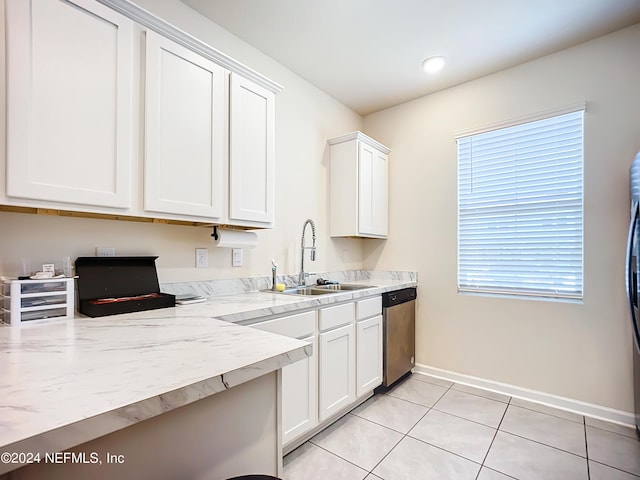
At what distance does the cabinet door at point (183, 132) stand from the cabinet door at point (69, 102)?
0.10 meters

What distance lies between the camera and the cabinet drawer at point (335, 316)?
6.63ft

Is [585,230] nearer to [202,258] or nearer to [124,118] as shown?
Result: [202,258]

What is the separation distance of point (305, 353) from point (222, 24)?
7.49 ft

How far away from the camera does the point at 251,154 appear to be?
1.98 metres

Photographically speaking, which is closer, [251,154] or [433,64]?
[251,154]

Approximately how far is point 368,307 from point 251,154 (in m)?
1.40

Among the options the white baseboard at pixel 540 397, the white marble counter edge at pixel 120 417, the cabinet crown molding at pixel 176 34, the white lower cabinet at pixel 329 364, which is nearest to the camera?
the white marble counter edge at pixel 120 417

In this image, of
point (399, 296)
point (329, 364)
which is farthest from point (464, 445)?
point (399, 296)

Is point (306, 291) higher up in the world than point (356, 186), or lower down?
lower down

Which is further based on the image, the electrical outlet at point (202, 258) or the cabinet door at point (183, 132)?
the electrical outlet at point (202, 258)

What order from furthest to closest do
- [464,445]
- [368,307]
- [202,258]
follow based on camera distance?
[368,307] → [202,258] → [464,445]

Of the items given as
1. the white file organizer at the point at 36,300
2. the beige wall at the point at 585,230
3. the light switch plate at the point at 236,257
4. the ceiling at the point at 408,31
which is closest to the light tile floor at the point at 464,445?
the beige wall at the point at 585,230

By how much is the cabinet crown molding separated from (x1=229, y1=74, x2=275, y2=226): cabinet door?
55 mm

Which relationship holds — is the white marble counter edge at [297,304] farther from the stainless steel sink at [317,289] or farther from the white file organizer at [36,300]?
the white file organizer at [36,300]
